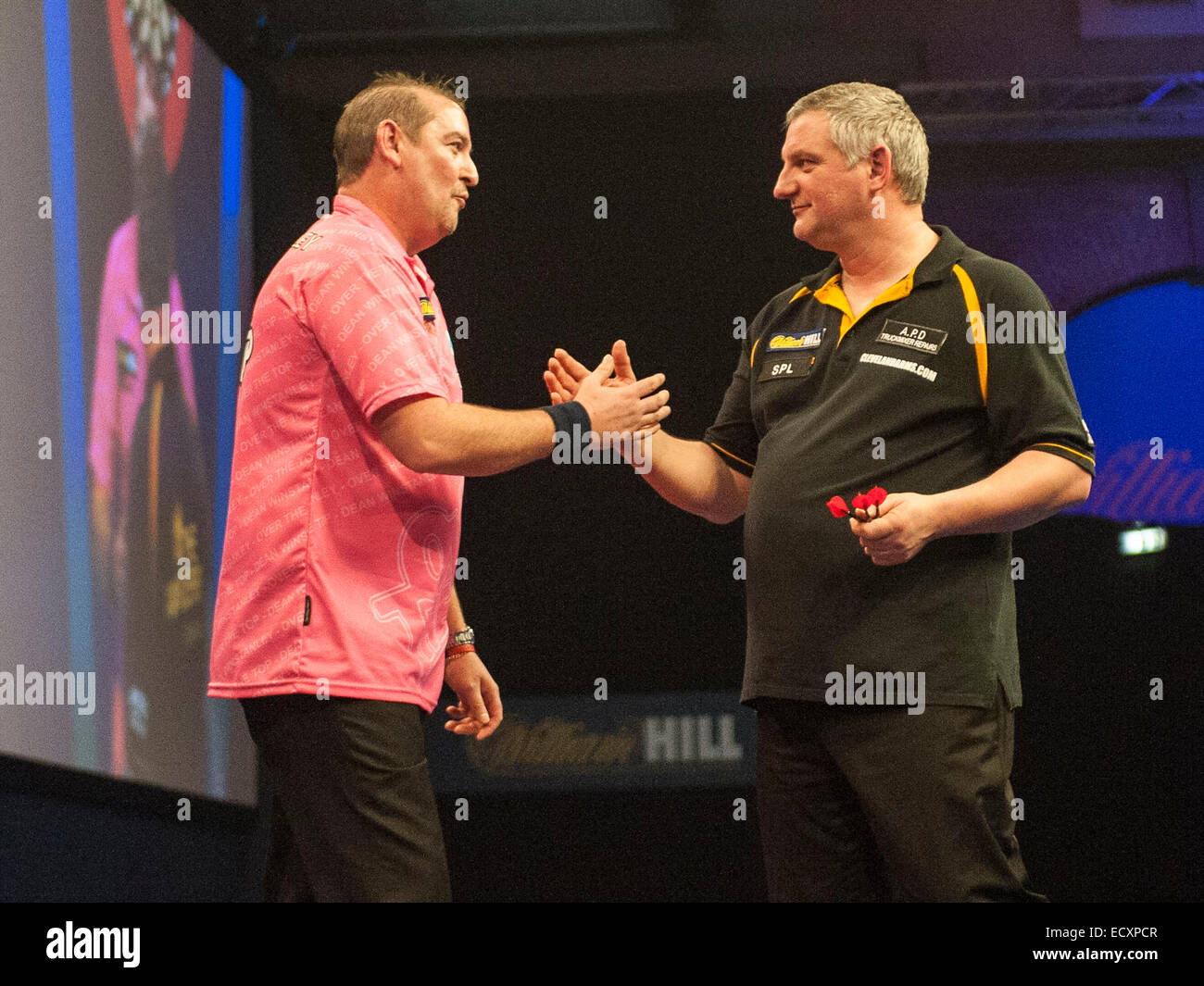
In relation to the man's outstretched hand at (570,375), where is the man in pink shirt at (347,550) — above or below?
below

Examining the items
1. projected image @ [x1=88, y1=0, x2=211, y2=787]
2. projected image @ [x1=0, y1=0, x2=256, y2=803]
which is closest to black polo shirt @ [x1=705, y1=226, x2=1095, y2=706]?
projected image @ [x1=0, y1=0, x2=256, y2=803]

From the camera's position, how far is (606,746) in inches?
170

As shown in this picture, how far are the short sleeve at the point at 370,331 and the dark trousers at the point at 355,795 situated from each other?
0.42 meters

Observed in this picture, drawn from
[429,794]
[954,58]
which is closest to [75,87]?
[429,794]

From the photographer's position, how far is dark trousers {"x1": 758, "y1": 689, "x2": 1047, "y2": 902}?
5.69ft

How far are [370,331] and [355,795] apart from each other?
2.10 feet

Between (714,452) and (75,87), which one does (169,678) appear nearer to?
(75,87)

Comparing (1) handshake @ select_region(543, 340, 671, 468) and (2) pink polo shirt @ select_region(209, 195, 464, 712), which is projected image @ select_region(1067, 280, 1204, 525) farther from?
(2) pink polo shirt @ select_region(209, 195, 464, 712)

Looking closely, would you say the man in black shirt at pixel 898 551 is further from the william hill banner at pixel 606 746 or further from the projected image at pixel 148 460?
the william hill banner at pixel 606 746

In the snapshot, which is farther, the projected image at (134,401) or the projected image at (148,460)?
the projected image at (148,460)

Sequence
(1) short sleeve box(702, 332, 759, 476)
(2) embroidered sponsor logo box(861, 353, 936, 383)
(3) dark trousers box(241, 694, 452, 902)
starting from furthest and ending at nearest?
(1) short sleeve box(702, 332, 759, 476) → (2) embroidered sponsor logo box(861, 353, 936, 383) → (3) dark trousers box(241, 694, 452, 902)

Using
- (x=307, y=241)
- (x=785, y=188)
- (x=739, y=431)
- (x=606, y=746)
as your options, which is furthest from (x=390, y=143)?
(x=606, y=746)

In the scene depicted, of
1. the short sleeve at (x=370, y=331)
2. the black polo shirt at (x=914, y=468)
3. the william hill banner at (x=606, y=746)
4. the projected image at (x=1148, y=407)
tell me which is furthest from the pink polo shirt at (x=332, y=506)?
the projected image at (x=1148, y=407)

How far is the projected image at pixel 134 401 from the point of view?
2742 millimetres
